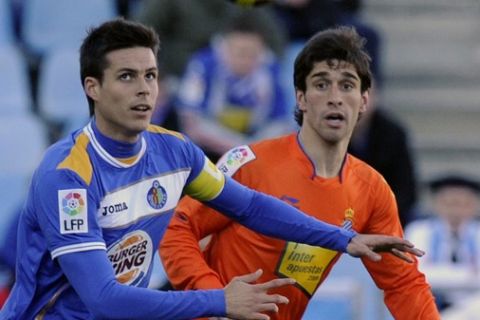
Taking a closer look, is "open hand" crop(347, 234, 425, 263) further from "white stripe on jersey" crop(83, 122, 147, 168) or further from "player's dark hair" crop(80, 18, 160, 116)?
"player's dark hair" crop(80, 18, 160, 116)

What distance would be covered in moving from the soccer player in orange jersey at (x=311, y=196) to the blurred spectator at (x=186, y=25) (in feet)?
14.0

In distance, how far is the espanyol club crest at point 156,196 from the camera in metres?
5.18

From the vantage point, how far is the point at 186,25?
1015 cm

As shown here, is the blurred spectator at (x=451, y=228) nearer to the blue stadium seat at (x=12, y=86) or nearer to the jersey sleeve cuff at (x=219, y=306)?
the blue stadium seat at (x=12, y=86)

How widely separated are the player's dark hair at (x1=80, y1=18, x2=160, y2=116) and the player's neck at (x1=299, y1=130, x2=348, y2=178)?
916 mm

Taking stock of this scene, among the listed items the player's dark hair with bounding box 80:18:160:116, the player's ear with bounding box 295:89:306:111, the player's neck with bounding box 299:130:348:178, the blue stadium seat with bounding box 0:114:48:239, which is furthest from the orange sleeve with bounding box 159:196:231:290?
the blue stadium seat with bounding box 0:114:48:239

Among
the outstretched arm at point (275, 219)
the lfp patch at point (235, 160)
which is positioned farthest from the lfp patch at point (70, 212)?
Result: the lfp patch at point (235, 160)

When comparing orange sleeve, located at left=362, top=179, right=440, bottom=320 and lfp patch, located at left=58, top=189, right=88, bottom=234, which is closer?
lfp patch, located at left=58, top=189, right=88, bottom=234

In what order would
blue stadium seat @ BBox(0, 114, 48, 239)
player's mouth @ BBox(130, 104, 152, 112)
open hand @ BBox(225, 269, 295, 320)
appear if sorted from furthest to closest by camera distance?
blue stadium seat @ BBox(0, 114, 48, 239) < player's mouth @ BBox(130, 104, 152, 112) < open hand @ BBox(225, 269, 295, 320)

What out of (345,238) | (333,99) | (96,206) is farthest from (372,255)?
(96,206)

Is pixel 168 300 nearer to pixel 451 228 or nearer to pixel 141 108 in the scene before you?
pixel 141 108

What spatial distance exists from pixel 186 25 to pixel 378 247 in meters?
5.18

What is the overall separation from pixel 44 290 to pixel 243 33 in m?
Result: 4.57

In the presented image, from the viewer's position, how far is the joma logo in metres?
5.01
